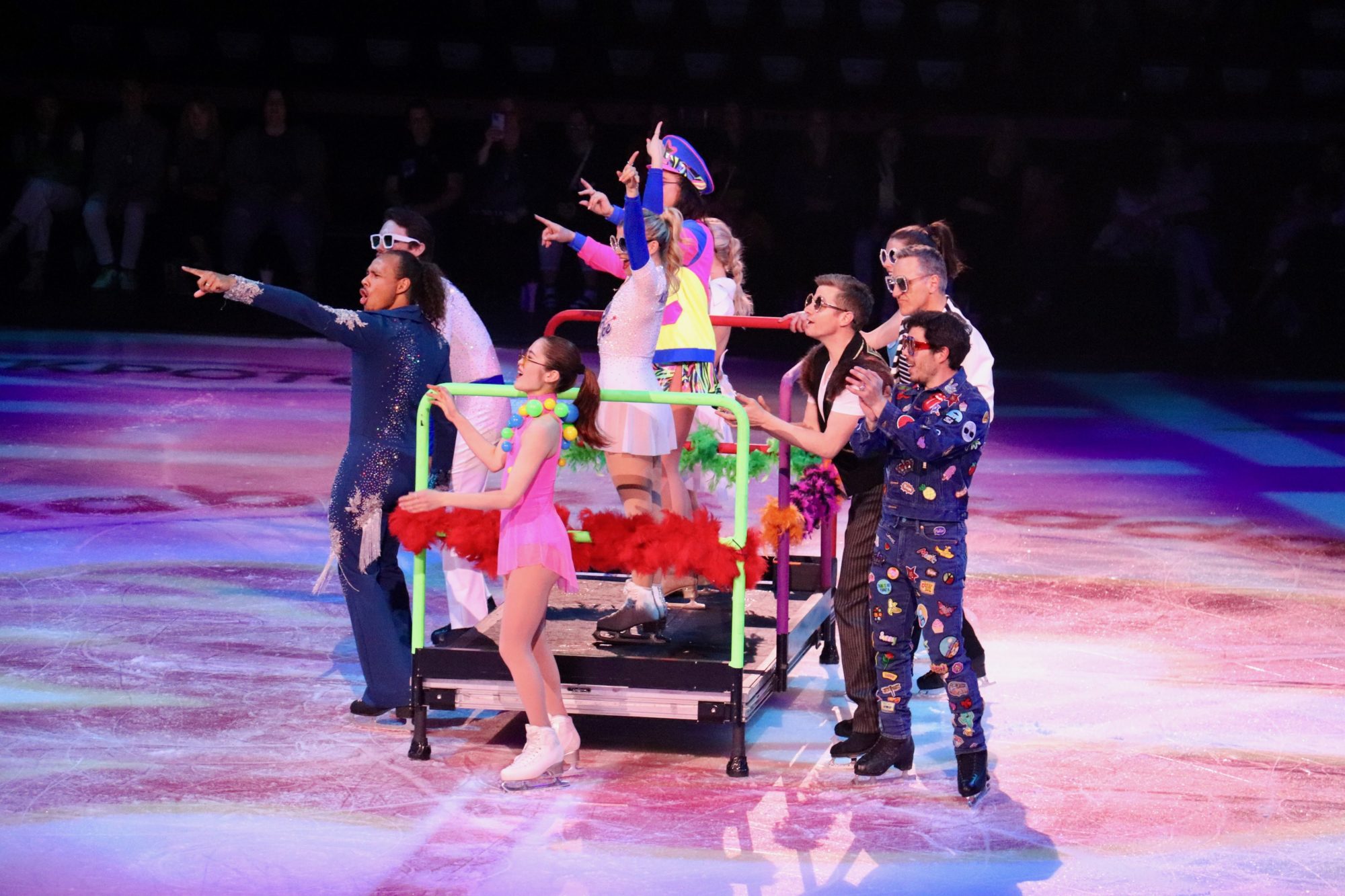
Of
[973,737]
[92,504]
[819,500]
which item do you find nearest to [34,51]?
[92,504]

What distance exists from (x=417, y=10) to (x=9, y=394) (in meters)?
6.84

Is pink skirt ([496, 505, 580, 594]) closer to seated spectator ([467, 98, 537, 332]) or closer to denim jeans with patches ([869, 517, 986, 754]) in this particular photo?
denim jeans with patches ([869, 517, 986, 754])

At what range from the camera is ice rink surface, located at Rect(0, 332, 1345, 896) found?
4582 mm

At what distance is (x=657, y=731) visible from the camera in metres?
5.75

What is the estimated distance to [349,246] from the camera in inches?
632

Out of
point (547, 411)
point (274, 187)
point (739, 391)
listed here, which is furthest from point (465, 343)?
point (274, 187)

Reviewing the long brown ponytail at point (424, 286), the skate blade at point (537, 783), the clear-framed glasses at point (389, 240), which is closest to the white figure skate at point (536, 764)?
the skate blade at point (537, 783)

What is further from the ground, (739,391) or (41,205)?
(41,205)

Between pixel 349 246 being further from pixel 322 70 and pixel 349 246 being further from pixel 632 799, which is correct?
pixel 632 799

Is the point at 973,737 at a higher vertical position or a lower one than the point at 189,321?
lower

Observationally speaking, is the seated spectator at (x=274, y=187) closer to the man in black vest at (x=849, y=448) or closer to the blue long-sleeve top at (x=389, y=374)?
the blue long-sleeve top at (x=389, y=374)

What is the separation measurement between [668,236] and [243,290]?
149 cm

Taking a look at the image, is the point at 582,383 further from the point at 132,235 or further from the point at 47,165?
the point at 47,165

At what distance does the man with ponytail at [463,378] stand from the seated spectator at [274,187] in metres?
9.19
